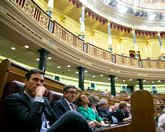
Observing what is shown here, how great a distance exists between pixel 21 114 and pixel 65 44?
6.87 m

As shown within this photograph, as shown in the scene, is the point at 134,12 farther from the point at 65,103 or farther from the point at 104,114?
the point at 65,103

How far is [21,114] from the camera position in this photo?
4.55 ft

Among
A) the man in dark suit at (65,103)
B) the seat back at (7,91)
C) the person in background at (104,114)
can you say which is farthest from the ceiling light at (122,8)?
the seat back at (7,91)

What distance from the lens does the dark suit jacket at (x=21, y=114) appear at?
4.51 ft

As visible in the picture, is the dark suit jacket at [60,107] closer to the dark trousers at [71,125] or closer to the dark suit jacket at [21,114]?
the dark suit jacket at [21,114]

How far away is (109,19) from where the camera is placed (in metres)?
13.1

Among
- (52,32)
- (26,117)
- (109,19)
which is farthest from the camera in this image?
(109,19)

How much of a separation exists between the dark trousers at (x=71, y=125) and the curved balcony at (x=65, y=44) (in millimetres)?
4869

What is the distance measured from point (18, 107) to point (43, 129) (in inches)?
19.5

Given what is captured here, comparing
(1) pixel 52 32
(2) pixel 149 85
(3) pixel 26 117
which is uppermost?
(1) pixel 52 32

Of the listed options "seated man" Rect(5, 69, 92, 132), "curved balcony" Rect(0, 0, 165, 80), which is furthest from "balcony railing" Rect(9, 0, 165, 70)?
"seated man" Rect(5, 69, 92, 132)

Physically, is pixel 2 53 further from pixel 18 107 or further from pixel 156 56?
pixel 156 56

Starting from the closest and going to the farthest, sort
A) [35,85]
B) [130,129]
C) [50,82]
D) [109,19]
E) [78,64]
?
[35,85]
[130,129]
[50,82]
[78,64]
[109,19]

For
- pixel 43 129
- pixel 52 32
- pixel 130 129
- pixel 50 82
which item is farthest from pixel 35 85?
pixel 52 32
